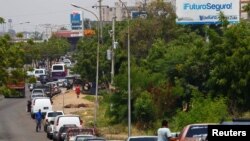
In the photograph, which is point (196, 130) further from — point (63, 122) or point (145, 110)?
point (145, 110)

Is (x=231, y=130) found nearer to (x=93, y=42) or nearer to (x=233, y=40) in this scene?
(x=233, y=40)

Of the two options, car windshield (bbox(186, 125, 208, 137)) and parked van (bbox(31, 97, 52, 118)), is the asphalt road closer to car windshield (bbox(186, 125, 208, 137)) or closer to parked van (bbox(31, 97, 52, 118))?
parked van (bbox(31, 97, 52, 118))

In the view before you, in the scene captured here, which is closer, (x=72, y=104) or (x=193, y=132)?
(x=193, y=132)

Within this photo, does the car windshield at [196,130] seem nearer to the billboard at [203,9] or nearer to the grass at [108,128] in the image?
the grass at [108,128]

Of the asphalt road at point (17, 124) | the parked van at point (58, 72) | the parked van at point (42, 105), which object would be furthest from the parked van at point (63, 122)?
the parked van at point (58, 72)

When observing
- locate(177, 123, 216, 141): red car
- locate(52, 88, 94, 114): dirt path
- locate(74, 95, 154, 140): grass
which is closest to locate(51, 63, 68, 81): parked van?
locate(52, 88, 94, 114): dirt path

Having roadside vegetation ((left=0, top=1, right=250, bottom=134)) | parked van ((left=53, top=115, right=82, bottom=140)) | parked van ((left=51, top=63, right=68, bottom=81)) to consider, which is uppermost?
roadside vegetation ((left=0, top=1, right=250, bottom=134))

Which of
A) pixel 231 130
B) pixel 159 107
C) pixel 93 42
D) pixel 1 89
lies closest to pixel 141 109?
pixel 159 107

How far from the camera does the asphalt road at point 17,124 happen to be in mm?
53469

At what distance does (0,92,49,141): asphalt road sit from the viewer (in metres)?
53.5

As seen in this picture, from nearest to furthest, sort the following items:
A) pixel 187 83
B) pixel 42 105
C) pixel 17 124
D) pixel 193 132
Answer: pixel 193 132 < pixel 187 83 < pixel 17 124 < pixel 42 105

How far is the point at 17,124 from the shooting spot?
66.2m

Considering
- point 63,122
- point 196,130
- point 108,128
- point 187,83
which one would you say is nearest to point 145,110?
point 187,83

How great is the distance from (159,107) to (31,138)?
8421mm
